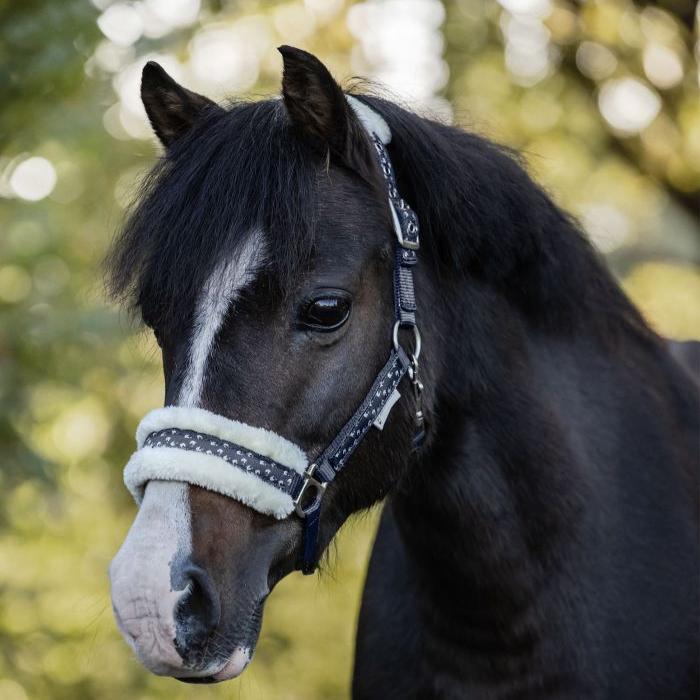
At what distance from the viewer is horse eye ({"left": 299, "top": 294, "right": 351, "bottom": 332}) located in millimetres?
2289

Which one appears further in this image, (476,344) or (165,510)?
(476,344)

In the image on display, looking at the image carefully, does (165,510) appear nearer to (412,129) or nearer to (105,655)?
(412,129)

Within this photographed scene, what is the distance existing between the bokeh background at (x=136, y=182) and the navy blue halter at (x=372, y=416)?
0.42m

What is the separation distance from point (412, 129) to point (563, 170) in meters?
8.04

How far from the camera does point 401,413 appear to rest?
8.20 feet

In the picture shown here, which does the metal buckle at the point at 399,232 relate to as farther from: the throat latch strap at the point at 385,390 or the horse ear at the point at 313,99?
the horse ear at the point at 313,99

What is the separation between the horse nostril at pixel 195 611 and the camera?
78.8 inches

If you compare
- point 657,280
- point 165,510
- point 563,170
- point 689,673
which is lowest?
point 657,280

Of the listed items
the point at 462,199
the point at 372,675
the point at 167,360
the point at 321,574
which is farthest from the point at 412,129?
the point at 372,675

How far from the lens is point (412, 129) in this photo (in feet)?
8.80

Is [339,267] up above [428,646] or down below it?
above

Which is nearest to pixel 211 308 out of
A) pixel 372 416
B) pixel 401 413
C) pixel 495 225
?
pixel 372 416

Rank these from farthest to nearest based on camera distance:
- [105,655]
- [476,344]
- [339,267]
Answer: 1. [105,655]
2. [476,344]
3. [339,267]

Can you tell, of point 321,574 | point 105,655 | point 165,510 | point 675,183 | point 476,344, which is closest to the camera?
point 165,510
